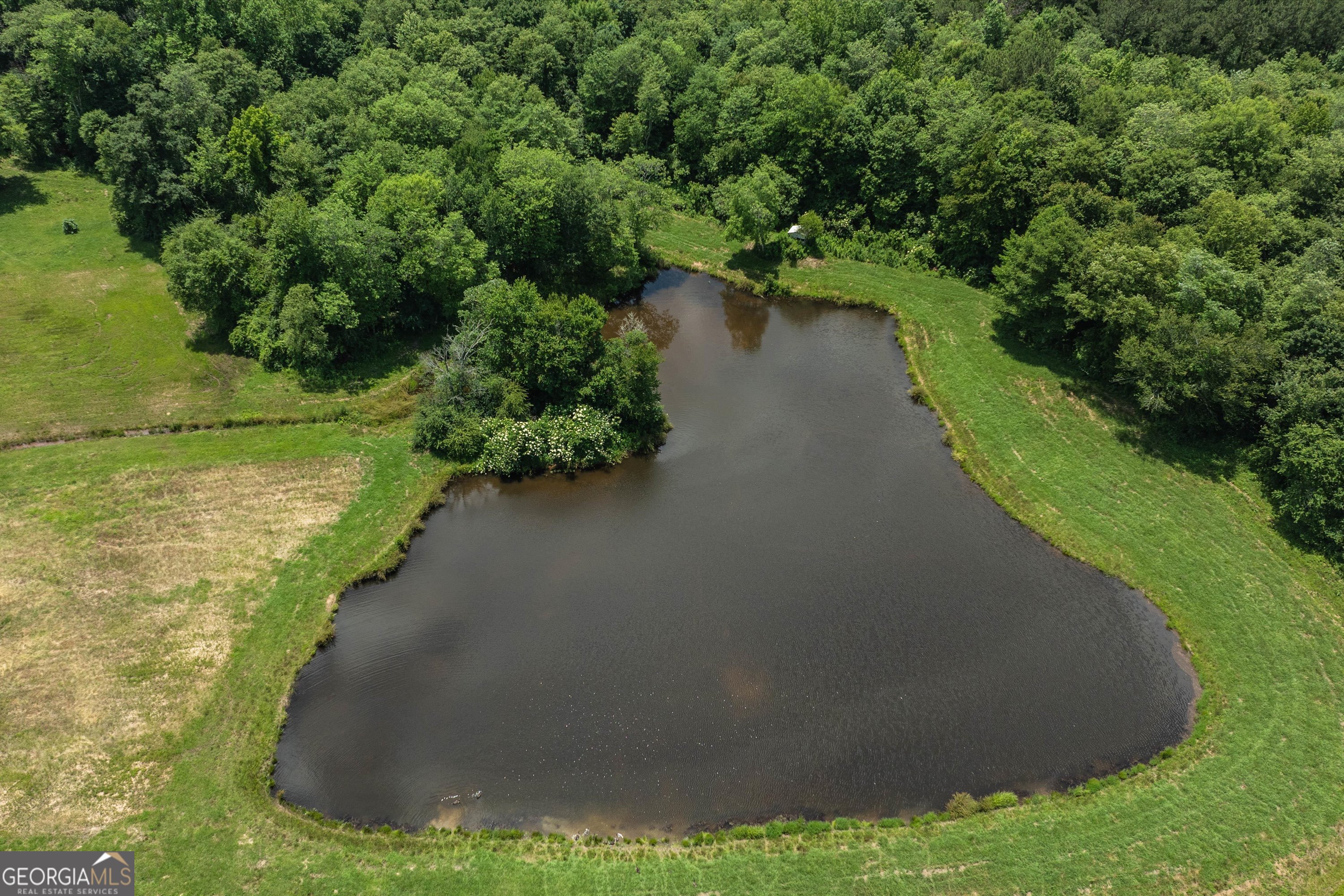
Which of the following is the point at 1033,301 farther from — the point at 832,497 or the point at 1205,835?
the point at 1205,835

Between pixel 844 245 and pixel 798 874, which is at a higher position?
pixel 844 245

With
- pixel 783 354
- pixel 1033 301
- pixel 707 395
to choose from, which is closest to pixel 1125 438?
pixel 1033 301

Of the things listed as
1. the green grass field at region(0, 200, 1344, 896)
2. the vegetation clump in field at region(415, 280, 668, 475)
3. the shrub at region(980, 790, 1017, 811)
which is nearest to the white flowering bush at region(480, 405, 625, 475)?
the vegetation clump in field at region(415, 280, 668, 475)

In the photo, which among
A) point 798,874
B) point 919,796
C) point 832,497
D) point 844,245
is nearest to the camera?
point 798,874

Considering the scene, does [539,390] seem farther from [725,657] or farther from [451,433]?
[725,657]

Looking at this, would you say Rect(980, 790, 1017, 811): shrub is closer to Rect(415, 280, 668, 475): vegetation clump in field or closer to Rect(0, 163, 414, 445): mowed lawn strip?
Rect(415, 280, 668, 475): vegetation clump in field

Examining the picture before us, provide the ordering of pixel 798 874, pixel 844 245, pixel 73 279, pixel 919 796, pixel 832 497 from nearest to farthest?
pixel 798 874 → pixel 919 796 → pixel 832 497 → pixel 73 279 → pixel 844 245

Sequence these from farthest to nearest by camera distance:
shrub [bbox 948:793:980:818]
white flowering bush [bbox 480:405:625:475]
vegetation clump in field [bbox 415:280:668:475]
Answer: vegetation clump in field [bbox 415:280:668:475]
white flowering bush [bbox 480:405:625:475]
shrub [bbox 948:793:980:818]
